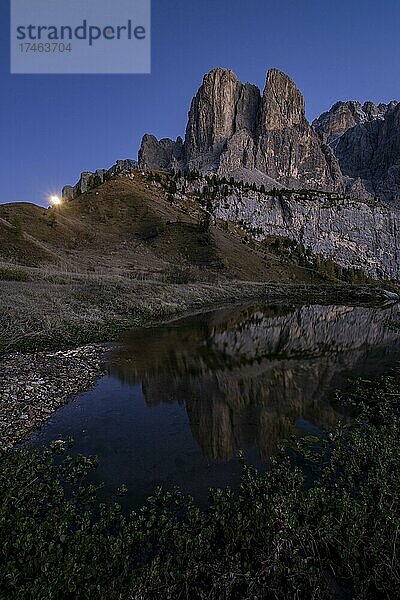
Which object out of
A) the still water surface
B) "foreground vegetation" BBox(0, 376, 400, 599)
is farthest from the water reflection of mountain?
"foreground vegetation" BBox(0, 376, 400, 599)

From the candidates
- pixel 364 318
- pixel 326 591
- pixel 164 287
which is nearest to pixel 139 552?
pixel 326 591

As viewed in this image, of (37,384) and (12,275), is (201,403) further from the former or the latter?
(12,275)

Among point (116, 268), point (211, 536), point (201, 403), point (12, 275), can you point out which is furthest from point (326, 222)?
point (211, 536)

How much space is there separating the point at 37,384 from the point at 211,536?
38.3 ft

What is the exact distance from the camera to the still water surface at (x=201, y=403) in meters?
10.4

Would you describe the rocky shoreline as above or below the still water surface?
above

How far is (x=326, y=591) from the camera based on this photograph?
5.90m

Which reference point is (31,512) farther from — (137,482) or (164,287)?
(164,287)

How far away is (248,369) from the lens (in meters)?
21.4

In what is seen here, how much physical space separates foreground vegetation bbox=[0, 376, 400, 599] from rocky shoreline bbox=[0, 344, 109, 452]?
210 cm

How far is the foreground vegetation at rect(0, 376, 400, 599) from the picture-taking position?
5.81m

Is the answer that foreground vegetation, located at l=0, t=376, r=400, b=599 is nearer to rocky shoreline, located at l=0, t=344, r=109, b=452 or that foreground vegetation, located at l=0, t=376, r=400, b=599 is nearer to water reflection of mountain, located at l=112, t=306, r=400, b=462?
rocky shoreline, located at l=0, t=344, r=109, b=452

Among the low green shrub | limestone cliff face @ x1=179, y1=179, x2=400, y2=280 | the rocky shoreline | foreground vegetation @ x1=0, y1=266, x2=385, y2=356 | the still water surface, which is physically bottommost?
the still water surface

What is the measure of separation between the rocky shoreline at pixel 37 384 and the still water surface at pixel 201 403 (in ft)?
1.92
